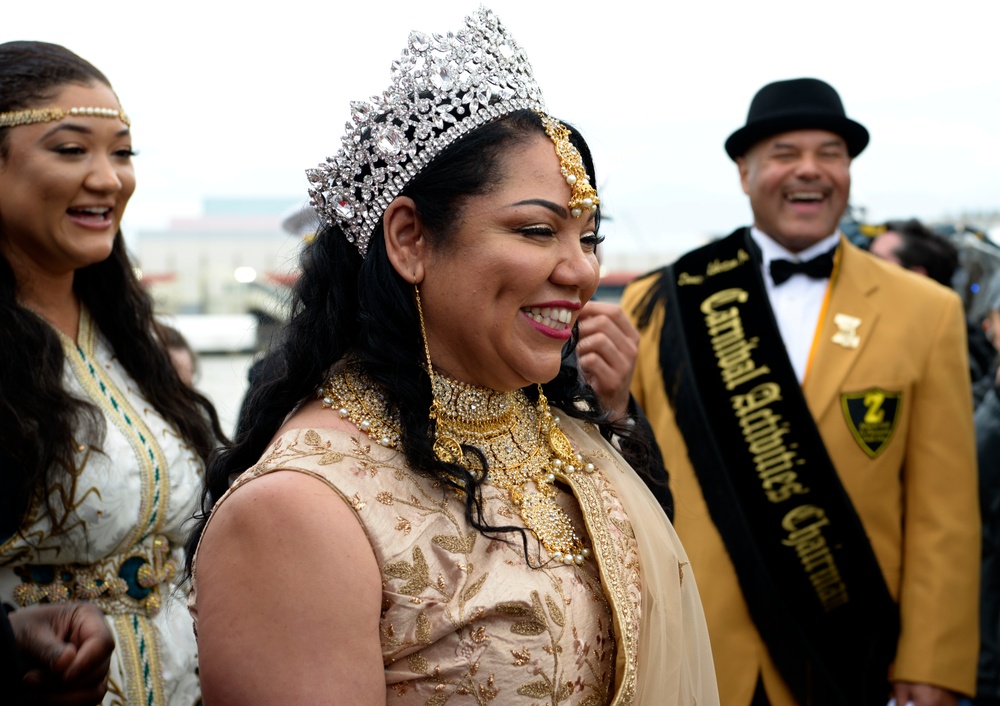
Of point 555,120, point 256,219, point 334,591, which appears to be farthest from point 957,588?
point 256,219

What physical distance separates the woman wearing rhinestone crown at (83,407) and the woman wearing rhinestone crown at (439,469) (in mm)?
607

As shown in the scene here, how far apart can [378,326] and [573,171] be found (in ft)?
1.36

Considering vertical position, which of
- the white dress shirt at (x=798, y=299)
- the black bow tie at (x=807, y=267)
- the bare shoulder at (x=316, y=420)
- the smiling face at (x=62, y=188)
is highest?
the smiling face at (x=62, y=188)

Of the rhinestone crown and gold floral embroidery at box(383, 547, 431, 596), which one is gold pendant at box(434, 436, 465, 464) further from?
the rhinestone crown

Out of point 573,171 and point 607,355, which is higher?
point 573,171

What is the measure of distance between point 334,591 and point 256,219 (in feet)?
40.3

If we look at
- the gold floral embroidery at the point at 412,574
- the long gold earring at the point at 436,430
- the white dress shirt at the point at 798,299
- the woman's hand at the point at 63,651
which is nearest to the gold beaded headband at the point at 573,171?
the long gold earring at the point at 436,430

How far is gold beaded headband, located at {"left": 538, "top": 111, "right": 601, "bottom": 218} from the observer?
1795 millimetres

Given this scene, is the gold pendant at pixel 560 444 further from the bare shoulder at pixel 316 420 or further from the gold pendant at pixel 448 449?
the bare shoulder at pixel 316 420

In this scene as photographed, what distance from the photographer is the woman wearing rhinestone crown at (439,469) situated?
5.09 ft

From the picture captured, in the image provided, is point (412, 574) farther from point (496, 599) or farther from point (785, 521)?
point (785, 521)

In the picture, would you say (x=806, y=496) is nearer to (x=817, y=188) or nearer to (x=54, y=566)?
(x=817, y=188)

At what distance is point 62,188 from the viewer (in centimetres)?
252

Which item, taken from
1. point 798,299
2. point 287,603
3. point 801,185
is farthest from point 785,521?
point 287,603
